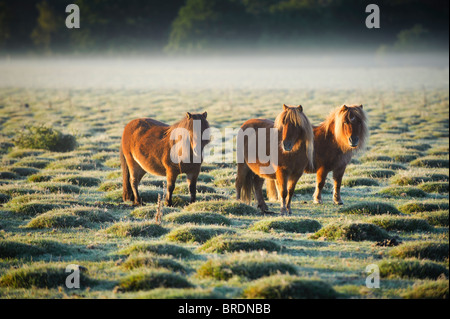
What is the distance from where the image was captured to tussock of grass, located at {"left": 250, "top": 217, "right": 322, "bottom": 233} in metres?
9.27

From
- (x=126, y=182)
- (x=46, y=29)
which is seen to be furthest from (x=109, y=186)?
(x=46, y=29)

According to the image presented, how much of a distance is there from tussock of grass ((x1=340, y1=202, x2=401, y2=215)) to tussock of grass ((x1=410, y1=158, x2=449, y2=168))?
23.7 feet

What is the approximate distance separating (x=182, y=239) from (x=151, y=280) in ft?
7.69

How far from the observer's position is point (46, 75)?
86062mm

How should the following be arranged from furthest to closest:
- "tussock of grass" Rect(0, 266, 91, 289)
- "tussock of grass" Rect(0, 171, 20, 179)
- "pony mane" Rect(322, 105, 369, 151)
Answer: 1. "tussock of grass" Rect(0, 171, 20, 179)
2. "pony mane" Rect(322, 105, 369, 151)
3. "tussock of grass" Rect(0, 266, 91, 289)

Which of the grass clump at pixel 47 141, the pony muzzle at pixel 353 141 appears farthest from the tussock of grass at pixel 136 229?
the grass clump at pixel 47 141

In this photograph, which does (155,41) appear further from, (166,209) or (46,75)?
(166,209)

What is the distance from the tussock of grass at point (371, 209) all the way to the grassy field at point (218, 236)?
0.9 inches

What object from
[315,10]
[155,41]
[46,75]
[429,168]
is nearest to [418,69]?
[315,10]

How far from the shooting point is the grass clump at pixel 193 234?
27.8 feet

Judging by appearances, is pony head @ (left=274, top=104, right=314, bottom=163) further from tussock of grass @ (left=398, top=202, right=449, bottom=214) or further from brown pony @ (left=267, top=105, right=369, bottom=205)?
tussock of grass @ (left=398, top=202, right=449, bottom=214)

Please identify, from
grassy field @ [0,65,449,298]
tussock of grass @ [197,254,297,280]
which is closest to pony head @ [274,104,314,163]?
grassy field @ [0,65,449,298]

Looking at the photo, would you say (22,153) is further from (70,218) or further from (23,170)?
(70,218)

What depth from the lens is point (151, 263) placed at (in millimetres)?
6758
